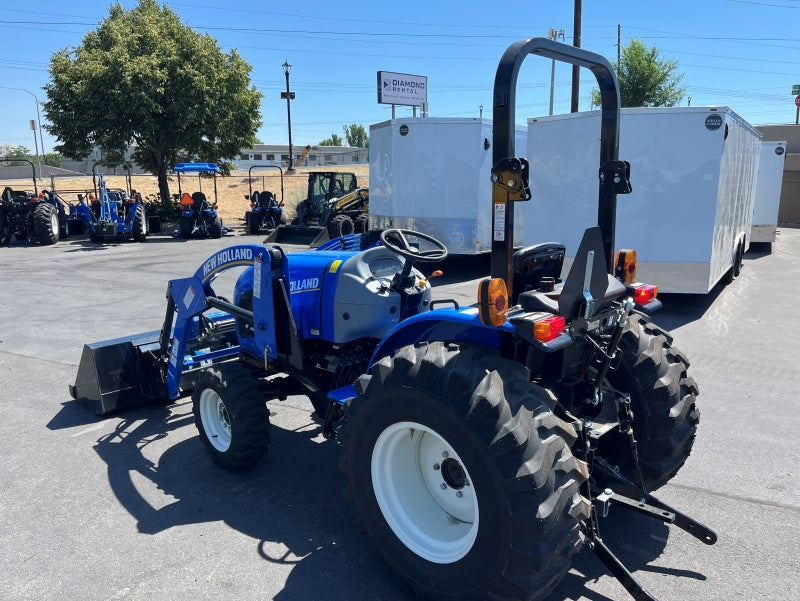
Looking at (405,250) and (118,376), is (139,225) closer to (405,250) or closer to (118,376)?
(118,376)

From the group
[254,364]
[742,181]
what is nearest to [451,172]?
[742,181]

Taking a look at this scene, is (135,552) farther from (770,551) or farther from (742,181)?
(742,181)

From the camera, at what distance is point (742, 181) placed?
425 inches

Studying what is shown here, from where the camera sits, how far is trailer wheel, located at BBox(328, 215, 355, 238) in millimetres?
17969

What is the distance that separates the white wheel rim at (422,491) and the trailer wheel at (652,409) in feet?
3.13

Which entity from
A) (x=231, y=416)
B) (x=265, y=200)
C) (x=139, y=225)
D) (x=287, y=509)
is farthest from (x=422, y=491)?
(x=265, y=200)

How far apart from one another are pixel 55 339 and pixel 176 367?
3.91 meters

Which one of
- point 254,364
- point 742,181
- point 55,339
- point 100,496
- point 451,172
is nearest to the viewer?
point 100,496

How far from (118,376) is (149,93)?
19055mm

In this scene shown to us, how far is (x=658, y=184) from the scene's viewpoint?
873 centimetres

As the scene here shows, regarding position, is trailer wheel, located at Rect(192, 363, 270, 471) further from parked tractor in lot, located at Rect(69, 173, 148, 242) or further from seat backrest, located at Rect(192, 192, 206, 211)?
seat backrest, located at Rect(192, 192, 206, 211)

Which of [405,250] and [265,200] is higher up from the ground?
[405,250]

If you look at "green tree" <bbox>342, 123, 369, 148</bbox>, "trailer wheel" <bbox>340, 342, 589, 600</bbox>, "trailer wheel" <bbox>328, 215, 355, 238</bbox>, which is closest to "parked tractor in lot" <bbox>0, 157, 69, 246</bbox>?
"trailer wheel" <bbox>328, 215, 355, 238</bbox>

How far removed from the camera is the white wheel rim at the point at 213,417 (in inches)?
168
